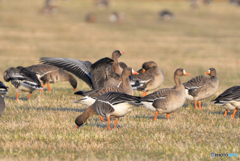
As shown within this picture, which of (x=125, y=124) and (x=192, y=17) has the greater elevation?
(x=192, y=17)

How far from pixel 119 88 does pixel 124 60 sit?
24.4m

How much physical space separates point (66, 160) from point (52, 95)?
7.81m

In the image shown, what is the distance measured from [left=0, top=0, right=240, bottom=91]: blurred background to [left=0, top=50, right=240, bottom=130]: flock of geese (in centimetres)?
1051

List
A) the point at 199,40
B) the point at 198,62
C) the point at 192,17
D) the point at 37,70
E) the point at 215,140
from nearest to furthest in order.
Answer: the point at 215,140, the point at 37,70, the point at 198,62, the point at 199,40, the point at 192,17

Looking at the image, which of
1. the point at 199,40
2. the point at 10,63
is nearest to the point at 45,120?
the point at 10,63

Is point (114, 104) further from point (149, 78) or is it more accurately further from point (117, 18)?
point (117, 18)

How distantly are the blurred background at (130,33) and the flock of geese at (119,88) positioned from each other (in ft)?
34.5

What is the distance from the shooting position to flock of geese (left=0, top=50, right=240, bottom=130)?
8945mm

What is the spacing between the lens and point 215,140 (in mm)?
8148

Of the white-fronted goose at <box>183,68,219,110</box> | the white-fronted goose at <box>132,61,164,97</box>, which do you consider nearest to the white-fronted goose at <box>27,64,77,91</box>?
the white-fronted goose at <box>132,61,164,97</box>

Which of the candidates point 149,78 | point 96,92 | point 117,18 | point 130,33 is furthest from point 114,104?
point 117,18

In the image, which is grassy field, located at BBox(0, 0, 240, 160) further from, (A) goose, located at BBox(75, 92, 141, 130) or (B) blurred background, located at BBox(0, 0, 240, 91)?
(A) goose, located at BBox(75, 92, 141, 130)

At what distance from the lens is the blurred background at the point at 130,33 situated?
34.5m

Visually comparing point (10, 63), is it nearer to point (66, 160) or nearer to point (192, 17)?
point (66, 160)
